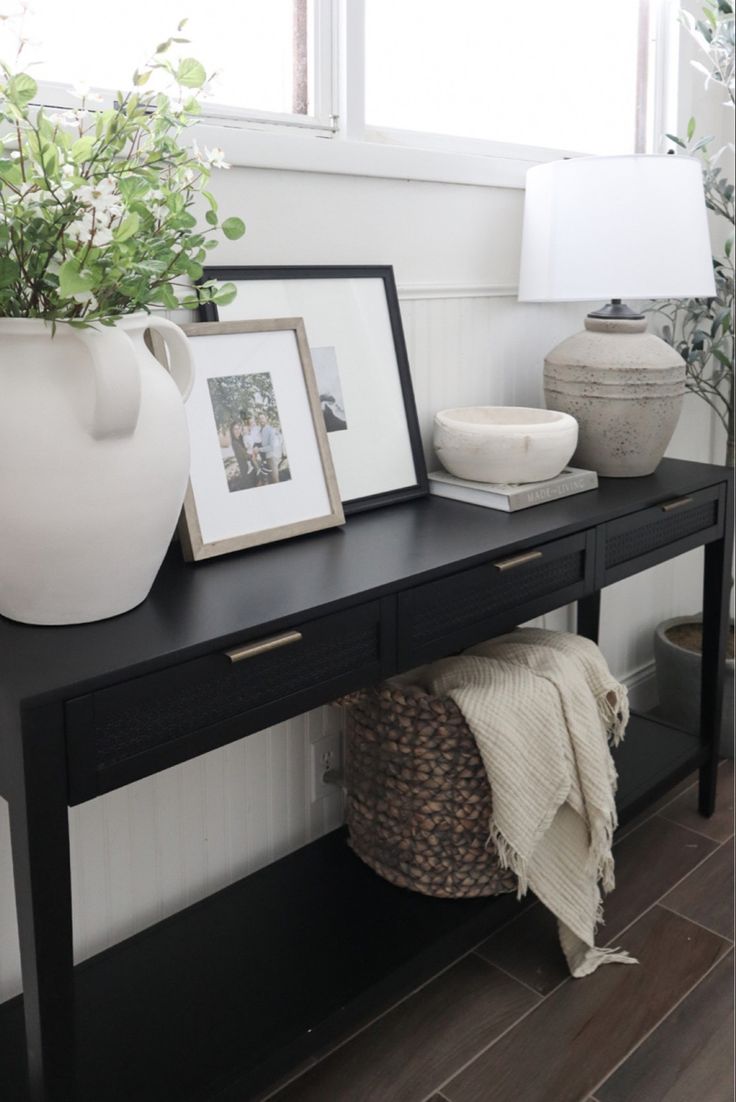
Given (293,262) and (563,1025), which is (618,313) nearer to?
(293,262)

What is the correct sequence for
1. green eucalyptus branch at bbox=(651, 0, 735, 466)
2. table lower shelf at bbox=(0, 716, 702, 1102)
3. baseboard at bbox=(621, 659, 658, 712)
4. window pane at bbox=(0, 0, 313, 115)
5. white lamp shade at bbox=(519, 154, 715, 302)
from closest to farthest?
table lower shelf at bbox=(0, 716, 702, 1102) → window pane at bbox=(0, 0, 313, 115) → white lamp shade at bbox=(519, 154, 715, 302) → green eucalyptus branch at bbox=(651, 0, 735, 466) → baseboard at bbox=(621, 659, 658, 712)

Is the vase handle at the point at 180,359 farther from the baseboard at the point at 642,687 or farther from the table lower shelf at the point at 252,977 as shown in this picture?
the baseboard at the point at 642,687

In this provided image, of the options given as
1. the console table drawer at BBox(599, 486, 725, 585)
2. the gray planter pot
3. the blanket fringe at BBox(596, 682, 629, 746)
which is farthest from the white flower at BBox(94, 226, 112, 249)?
the gray planter pot

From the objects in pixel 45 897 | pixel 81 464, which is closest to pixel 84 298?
pixel 81 464

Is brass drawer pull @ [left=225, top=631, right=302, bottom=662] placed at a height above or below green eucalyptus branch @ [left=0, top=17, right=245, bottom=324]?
below

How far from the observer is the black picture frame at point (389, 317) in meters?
1.50

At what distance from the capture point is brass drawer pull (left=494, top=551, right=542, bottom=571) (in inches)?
57.5

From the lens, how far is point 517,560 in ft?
4.87

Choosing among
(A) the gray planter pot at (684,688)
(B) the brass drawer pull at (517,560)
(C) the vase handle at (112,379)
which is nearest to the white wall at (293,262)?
(B) the brass drawer pull at (517,560)

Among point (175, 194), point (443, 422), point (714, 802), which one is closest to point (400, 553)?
point (443, 422)

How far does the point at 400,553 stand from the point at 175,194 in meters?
0.59

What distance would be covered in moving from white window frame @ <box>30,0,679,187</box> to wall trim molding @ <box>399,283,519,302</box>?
0.61 ft

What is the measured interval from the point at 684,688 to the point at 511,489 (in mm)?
1066

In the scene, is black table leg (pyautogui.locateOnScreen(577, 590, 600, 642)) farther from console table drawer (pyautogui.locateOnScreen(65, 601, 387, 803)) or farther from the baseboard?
console table drawer (pyautogui.locateOnScreen(65, 601, 387, 803))
